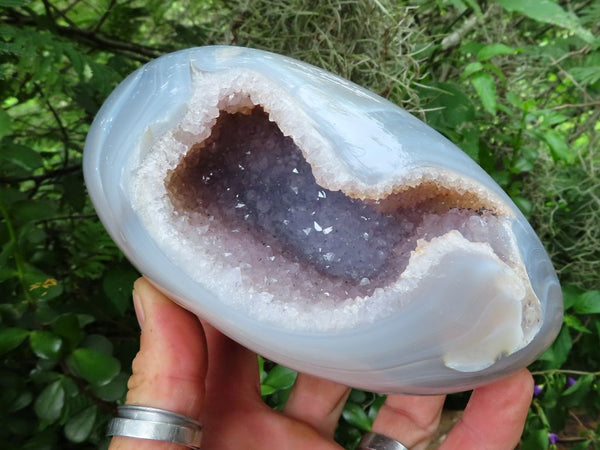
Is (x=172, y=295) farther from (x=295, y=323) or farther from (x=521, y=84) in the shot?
(x=521, y=84)

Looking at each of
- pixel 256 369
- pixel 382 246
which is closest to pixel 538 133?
pixel 382 246

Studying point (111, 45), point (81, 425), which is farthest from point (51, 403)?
point (111, 45)

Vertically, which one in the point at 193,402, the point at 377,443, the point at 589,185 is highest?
the point at 589,185

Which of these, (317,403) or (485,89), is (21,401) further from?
(485,89)

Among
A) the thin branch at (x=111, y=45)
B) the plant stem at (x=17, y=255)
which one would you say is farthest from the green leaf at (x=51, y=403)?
the thin branch at (x=111, y=45)

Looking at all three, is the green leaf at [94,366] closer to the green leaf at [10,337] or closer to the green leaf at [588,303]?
the green leaf at [10,337]

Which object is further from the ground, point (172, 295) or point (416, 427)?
point (172, 295)

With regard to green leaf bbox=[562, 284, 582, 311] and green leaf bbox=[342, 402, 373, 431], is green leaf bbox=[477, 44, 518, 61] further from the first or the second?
green leaf bbox=[342, 402, 373, 431]

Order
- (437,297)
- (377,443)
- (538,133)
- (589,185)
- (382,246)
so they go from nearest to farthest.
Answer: (437,297) < (382,246) < (377,443) < (538,133) < (589,185)
